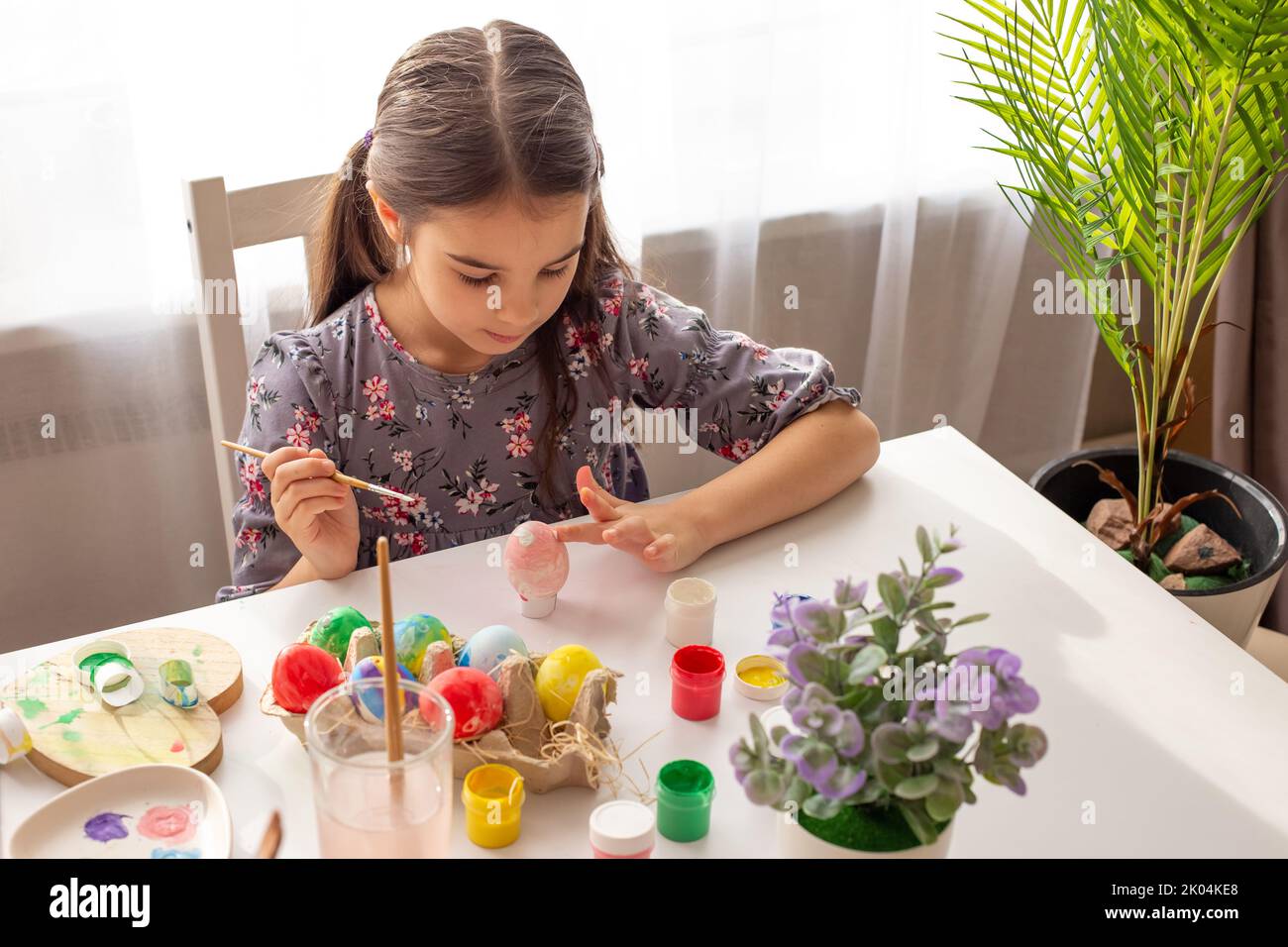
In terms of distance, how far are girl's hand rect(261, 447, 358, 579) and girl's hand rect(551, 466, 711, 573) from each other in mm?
199

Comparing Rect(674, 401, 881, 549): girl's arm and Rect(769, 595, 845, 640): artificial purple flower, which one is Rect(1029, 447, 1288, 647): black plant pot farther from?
Rect(769, 595, 845, 640): artificial purple flower

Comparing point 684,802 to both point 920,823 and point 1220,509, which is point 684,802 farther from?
point 1220,509

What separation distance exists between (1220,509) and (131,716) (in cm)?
141

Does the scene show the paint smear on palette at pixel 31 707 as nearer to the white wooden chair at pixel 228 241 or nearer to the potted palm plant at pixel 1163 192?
the white wooden chair at pixel 228 241

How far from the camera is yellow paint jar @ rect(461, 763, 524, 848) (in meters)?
0.82

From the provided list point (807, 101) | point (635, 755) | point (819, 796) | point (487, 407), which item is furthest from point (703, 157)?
point (819, 796)

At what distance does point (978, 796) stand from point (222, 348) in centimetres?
97

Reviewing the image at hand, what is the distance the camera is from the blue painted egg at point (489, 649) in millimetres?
919

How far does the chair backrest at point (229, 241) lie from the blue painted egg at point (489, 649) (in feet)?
1.94

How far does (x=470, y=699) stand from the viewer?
86 cm

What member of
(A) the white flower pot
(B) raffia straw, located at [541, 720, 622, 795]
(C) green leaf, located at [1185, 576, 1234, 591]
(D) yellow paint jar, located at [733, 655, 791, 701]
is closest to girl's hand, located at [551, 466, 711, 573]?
(D) yellow paint jar, located at [733, 655, 791, 701]

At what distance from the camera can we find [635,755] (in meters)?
0.91

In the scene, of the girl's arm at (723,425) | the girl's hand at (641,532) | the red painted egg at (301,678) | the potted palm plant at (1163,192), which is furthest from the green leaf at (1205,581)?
the red painted egg at (301,678)

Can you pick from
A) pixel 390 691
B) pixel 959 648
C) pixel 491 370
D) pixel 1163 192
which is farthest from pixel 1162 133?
pixel 390 691
